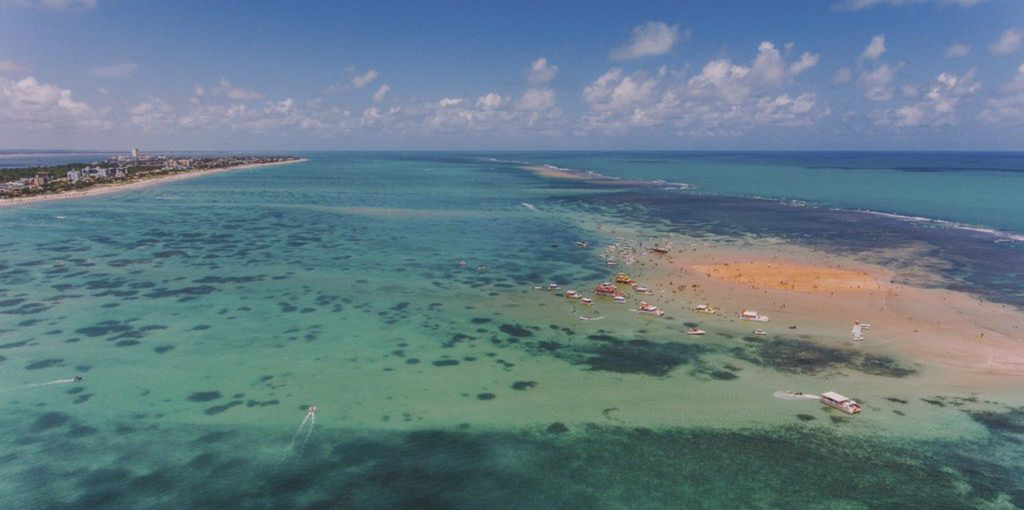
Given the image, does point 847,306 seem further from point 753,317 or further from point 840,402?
point 840,402

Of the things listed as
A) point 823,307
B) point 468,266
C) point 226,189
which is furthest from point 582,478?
point 226,189

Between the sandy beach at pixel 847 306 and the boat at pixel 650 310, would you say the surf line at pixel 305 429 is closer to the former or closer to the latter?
the boat at pixel 650 310

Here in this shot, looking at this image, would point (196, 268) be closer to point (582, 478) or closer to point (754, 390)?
point (582, 478)

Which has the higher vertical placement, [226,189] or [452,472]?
[226,189]

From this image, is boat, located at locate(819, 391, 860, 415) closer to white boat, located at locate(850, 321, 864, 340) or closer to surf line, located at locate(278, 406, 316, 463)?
white boat, located at locate(850, 321, 864, 340)

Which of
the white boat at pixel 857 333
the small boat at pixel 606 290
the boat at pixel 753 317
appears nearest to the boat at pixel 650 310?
the small boat at pixel 606 290

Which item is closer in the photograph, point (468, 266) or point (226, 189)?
point (468, 266)
